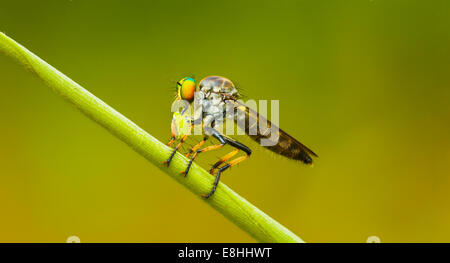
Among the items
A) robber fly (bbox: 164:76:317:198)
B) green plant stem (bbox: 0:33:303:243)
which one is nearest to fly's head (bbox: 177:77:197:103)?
robber fly (bbox: 164:76:317:198)

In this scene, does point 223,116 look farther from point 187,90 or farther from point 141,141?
point 141,141

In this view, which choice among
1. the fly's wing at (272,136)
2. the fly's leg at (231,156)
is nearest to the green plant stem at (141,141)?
the fly's leg at (231,156)

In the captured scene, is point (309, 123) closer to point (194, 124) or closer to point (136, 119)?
point (136, 119)

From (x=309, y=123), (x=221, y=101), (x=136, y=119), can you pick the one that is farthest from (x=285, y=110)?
(x=221, y=101)

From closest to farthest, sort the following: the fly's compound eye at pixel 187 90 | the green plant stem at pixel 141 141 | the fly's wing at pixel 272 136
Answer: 1. the green plant stem at pixel 141 141
2. the fly's compound eye at pixel 187 90
3. the fly's wing at pixel 272 136

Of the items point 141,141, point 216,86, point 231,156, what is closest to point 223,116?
point 216,86

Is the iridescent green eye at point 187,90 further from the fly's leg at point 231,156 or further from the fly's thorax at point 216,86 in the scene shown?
the fly's leg at point 231,156
